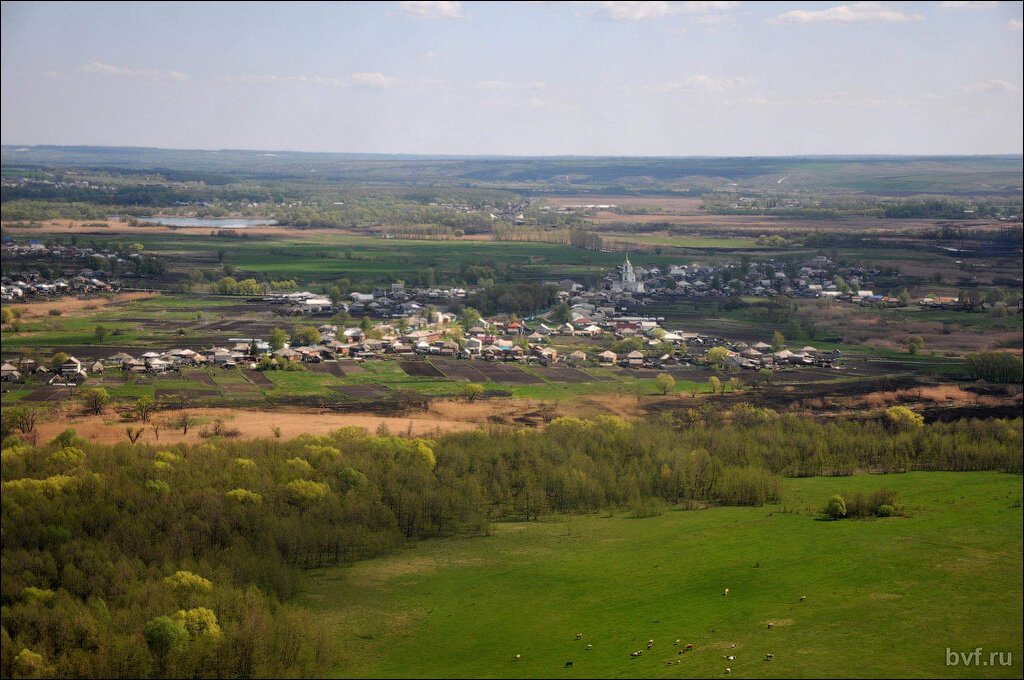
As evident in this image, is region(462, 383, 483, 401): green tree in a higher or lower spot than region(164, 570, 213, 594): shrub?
higher

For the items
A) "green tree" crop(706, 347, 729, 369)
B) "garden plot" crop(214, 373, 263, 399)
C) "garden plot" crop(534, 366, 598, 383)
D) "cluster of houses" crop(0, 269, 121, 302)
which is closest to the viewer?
"garden plot" crop(214, 373, 263, 399)

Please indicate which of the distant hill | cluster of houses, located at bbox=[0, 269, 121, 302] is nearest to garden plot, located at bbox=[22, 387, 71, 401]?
cluster of houses, located at bbox=[0, 269, 121, 302]

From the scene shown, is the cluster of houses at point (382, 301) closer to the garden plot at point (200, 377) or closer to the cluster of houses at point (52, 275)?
the cluster of houses at point (52, 275)

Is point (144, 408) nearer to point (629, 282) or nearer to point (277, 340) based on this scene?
point (277, 340)

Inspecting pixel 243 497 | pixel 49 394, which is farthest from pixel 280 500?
pixel 49 394

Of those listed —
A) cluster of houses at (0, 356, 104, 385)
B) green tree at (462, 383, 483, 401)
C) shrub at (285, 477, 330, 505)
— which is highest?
cluster of houses at (0, 356, 104, 385)

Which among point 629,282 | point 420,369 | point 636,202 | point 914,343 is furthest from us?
point 636,202

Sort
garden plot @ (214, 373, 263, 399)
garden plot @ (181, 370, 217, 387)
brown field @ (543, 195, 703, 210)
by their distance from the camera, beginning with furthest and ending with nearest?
1. brown field @ (543, 195, 703, 210)
2. garden plot @ (181, 370, 217, 387)
3. garden plot @ (214, 373, 263, 399)

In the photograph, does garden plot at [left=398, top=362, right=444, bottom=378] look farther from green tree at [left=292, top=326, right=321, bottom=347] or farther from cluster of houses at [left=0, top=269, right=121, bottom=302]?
cluster of houses at [left=0, top=269, right=121, bottom=302]
